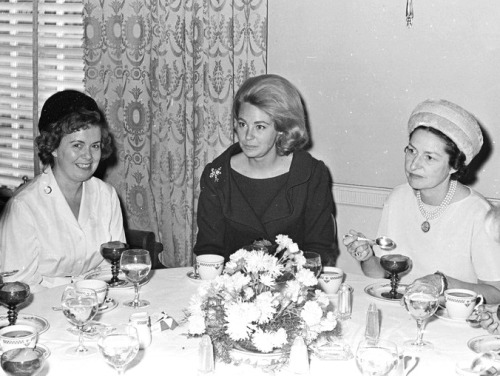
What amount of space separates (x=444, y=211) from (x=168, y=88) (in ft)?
7.12

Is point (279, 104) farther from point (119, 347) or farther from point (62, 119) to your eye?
point (119, 347)

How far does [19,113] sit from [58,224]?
215cm

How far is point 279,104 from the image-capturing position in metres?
3.17

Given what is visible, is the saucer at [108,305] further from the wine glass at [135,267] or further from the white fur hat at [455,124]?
the white fur hat at [455,124]

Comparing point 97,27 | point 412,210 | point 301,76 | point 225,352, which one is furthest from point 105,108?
point 225,352

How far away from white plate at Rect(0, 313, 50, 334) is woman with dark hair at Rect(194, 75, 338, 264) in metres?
1.12

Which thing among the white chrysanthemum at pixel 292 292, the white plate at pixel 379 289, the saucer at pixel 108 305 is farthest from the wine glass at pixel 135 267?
the white plate at pixel 379 289

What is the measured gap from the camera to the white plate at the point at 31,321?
210 centimetres

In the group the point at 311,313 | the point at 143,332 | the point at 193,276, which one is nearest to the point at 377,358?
the point at 311,313

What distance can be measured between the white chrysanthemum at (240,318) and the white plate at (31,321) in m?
0.64

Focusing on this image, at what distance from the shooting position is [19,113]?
4871 millimetres

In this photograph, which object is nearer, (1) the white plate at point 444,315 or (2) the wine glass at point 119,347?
(2) the wine glass at point 119,347

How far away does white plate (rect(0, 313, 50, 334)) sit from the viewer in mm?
2104

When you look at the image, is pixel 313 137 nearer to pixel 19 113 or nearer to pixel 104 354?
→ pixel 19 113
